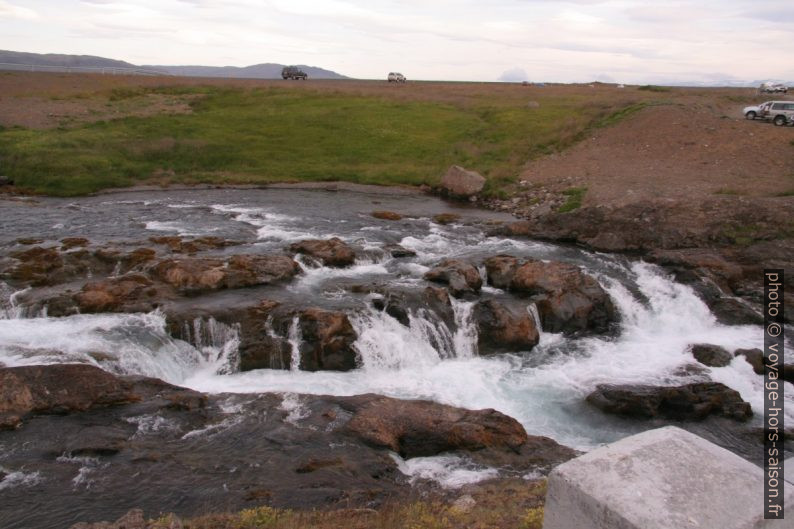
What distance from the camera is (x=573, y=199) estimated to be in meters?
35.1

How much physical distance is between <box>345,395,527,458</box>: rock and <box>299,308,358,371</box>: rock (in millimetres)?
4217

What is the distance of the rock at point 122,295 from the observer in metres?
19.6

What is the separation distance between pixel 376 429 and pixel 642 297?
14.6 m

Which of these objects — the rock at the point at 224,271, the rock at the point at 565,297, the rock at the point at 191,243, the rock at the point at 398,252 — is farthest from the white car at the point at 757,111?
the rock at the point at 191,243

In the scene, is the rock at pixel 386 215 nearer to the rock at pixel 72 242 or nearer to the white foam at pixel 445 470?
the rock at pixel 72 242

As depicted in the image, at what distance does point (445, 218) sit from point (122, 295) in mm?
18618

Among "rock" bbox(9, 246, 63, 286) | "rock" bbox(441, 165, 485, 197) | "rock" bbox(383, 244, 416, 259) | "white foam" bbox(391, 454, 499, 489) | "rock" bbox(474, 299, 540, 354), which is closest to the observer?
"white foam" bbox(391, 454, 499, 489)

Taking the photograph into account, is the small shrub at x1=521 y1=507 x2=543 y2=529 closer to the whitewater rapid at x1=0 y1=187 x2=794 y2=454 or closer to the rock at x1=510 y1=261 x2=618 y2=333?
the whitewater rapid at x1=0 y1=187 x2=794 y2=454

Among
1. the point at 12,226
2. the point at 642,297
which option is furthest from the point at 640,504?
the point at 12,226

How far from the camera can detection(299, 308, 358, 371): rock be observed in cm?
1880

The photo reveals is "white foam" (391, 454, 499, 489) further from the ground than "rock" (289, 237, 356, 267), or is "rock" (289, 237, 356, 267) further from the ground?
"rock" (289, 237, 356, 267)

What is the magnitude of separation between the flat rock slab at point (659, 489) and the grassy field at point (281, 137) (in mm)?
34252

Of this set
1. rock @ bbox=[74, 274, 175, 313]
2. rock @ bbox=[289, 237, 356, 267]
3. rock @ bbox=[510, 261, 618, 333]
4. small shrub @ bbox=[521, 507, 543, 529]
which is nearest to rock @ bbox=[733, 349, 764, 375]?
rock @ bbox=[510, 261, 618, 333]

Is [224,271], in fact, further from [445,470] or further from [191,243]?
[445,470]
